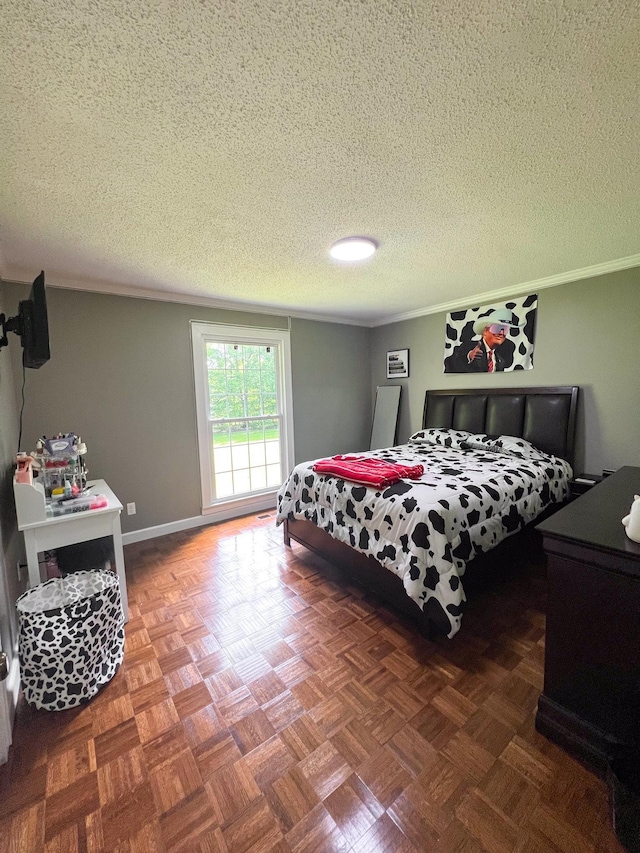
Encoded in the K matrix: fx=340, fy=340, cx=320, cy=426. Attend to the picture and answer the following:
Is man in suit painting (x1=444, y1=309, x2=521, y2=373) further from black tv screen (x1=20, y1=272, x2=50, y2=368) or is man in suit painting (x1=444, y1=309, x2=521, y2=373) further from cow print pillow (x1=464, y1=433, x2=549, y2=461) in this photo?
black tv screen (x1=20, y1=272, x2=50, y2=368)

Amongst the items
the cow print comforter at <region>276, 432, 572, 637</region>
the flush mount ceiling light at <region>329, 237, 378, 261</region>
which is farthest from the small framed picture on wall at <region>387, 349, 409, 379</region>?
the flush mount ceiling light at <region>329, 237, 378, 261</region>

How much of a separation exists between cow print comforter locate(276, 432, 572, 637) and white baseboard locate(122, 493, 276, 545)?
1064mm

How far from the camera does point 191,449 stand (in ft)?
11.5

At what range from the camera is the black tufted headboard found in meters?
3.10

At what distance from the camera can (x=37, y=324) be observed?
170 centimetres

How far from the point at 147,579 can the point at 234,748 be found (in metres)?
1.61

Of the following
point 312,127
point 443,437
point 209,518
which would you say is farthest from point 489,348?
point 209,518

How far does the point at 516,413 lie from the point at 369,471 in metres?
1.94

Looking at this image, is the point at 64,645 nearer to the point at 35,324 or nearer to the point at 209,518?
the point at 35,324

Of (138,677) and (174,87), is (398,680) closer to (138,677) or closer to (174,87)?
(138,677)

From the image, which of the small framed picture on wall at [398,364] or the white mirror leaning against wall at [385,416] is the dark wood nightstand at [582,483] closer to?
the white mirror leaning against wall at [385,416]

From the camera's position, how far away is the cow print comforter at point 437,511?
72.5 inches

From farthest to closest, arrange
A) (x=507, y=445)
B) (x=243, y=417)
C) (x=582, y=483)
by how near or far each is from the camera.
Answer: (x=243, y=417) → (x=507, y=445) → (x=582, y=483)

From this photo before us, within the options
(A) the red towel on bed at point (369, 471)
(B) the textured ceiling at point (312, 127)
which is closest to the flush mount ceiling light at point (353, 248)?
(B) the textured ceiling at point (312, 127)
